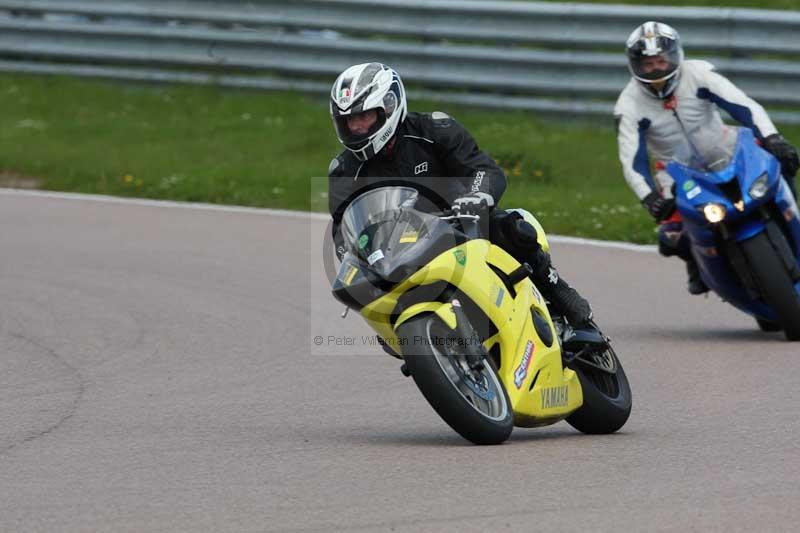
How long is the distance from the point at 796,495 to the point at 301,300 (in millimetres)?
5625

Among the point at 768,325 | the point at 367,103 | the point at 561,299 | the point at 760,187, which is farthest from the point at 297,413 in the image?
the point at 768,325

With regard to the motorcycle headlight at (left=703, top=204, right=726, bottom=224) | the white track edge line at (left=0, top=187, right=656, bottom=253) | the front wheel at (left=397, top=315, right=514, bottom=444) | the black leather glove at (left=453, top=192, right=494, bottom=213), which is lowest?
the white track edge line at (left=0, top=187, right=656, bottom=253)

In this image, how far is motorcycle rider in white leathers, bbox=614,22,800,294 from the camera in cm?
944

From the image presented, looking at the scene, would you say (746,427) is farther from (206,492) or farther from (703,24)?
(703,24)

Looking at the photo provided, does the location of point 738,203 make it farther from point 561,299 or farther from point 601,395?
point 601,395

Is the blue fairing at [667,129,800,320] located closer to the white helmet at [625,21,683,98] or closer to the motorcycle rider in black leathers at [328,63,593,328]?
the white helmet at [625,21,683,98]

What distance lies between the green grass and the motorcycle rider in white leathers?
2800 mm

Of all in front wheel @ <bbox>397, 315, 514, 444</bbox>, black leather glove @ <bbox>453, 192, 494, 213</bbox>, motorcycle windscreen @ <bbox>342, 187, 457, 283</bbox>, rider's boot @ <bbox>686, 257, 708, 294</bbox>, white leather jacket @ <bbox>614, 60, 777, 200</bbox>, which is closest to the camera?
front wheel @ <bbox>397, 315, 514, 444</bbox>

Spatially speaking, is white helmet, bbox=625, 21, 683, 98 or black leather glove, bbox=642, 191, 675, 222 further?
white helmet, bbox=625, 21, 683, 98

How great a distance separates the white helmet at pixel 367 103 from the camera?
635 cm

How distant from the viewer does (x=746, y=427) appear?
21.8 ft

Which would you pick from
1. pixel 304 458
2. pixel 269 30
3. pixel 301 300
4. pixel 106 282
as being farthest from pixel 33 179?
pixel 304 458

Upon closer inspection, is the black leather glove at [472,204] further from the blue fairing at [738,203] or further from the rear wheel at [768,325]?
the rear wheel at [768,325]

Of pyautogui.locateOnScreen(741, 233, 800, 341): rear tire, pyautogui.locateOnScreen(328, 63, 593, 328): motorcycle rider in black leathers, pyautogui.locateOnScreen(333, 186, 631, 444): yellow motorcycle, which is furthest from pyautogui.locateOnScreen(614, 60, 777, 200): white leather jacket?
pyautogui.locateOnScreen(333, 186, 631, 444): yellow motorcycle
